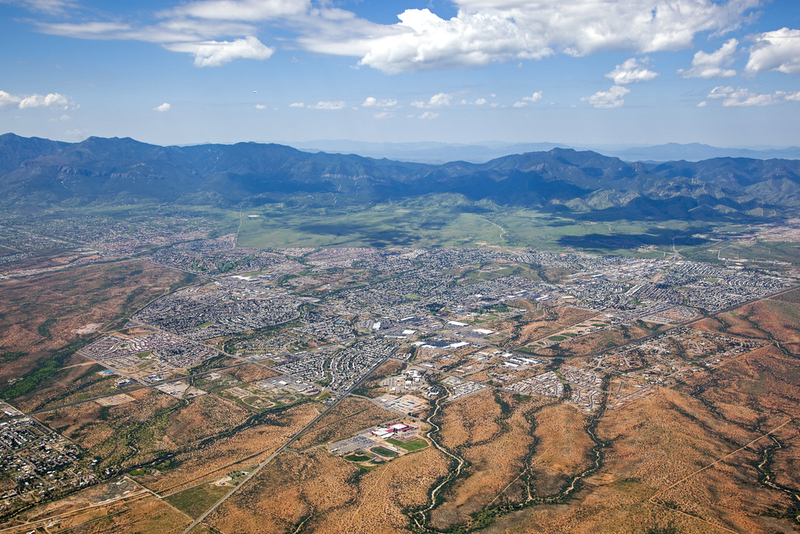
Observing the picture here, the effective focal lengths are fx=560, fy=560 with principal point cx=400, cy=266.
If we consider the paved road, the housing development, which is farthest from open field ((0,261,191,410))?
the paved road

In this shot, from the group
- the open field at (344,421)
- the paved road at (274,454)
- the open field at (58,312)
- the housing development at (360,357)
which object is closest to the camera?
the paved road at (274,454)

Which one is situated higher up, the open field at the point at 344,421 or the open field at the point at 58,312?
the open field at the point at 58,312

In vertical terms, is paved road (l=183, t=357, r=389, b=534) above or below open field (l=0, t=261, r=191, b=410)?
below

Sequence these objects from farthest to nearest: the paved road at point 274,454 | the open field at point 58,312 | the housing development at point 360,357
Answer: the open field at point 58,312, the housing development at point 360,357, the paved road at point 274,454

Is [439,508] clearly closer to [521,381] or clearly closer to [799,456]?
[521,381]

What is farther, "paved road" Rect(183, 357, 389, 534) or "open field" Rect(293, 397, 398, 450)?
"open field" Rect(293, 397, 398, 450)

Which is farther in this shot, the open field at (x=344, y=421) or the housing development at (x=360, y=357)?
the open field at (x=344, y=421)

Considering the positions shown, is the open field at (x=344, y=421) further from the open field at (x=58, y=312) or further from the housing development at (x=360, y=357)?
the open field at (x=58, y=312)

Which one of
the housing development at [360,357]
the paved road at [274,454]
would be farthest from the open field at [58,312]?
the paved road at [274,454]

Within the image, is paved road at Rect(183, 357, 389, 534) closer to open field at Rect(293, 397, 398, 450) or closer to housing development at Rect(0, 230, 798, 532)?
housing development at Rect(0, 230, 798, 532)

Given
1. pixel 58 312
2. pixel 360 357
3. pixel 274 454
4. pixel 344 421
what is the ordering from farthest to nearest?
pixel 58 312 → pixel 360 357 → pixel 344 421 → pixel 274 454

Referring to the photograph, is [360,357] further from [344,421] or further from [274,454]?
[274,454]

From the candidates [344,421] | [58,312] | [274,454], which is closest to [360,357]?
[344,421]

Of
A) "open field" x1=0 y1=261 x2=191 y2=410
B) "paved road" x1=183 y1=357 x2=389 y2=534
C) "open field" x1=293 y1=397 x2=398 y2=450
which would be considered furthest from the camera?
"open field" x1=0 y1=261 x2=191 y2=410
